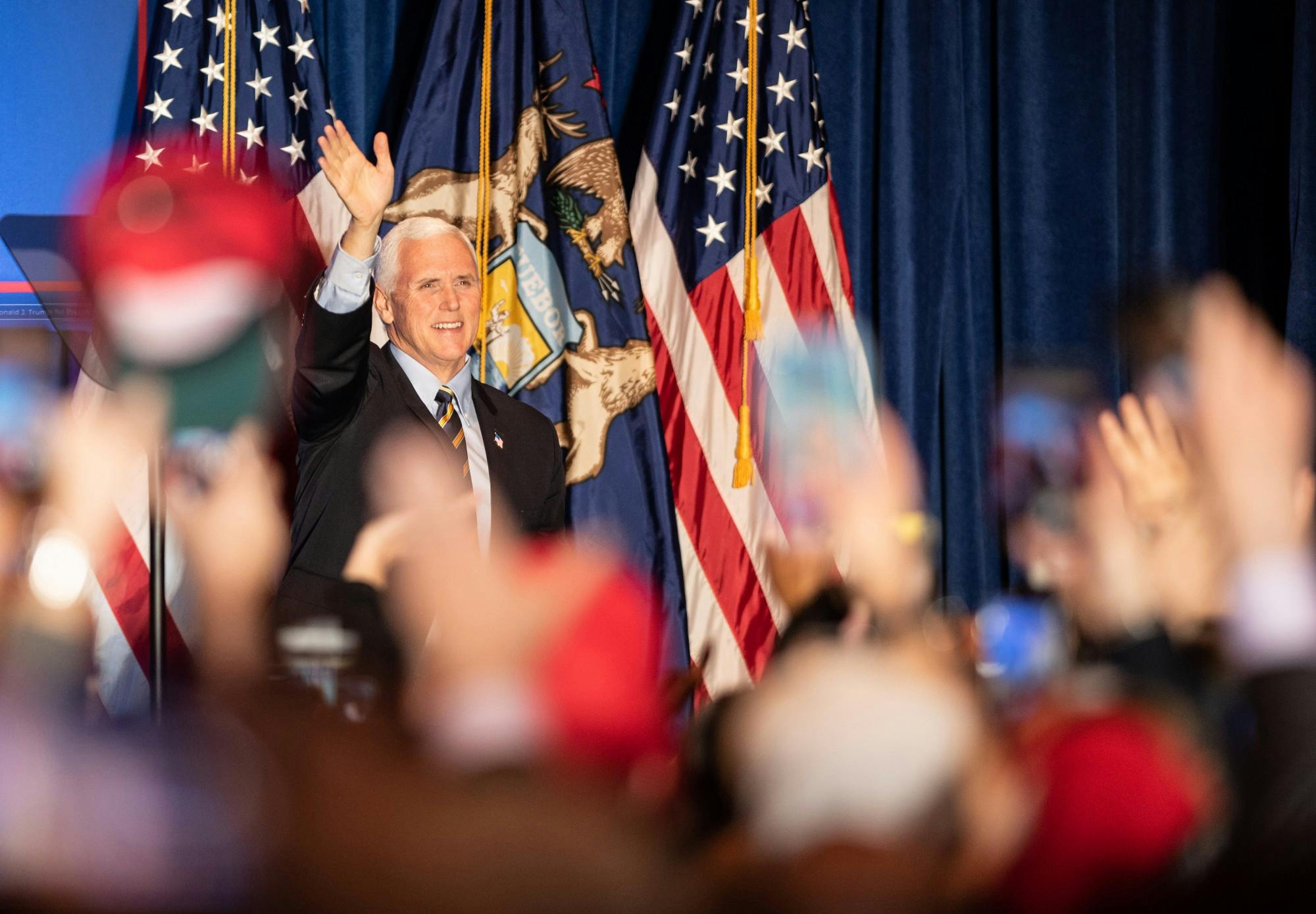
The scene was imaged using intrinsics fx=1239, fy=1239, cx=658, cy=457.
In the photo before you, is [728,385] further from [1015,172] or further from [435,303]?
[1015,172]

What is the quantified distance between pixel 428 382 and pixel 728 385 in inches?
36.5

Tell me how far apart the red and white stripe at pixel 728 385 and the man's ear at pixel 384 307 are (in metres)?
0.82

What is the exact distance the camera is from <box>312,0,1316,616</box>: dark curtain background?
327cm

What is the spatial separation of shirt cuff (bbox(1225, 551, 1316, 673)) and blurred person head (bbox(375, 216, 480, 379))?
5.66 ft

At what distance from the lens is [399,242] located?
2.37 metres

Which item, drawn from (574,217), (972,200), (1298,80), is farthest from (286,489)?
(1298,80)

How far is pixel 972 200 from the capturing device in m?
3.39

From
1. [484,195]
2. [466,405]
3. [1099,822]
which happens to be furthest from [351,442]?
[1099,822]

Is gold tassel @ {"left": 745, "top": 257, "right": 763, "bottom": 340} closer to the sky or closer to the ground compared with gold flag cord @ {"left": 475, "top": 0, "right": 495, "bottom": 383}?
closer to the ground

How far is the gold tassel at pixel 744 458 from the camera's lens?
2.79 m

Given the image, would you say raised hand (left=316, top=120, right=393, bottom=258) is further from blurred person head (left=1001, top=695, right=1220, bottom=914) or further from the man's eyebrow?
blurred person head (left=1001, top=695, right=1220, bottom=914)

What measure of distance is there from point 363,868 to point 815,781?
0.58 ft

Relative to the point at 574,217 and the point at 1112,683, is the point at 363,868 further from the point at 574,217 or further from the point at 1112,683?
the point at 574,217

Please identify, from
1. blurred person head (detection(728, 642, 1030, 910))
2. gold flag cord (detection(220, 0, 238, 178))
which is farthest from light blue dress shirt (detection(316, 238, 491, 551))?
blurred person head (detection(728, 642, 1030, 910))
